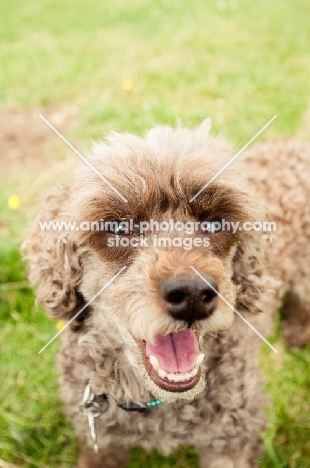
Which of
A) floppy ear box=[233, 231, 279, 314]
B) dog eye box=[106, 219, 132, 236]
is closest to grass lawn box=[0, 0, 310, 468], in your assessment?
dog eye box=[106, 219, 132, 236]

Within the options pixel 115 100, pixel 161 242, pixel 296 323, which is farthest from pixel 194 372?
pixel 115 100

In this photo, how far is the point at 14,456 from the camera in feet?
10.5

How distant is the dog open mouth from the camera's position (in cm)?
210

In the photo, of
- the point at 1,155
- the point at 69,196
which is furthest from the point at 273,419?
the point at 1,155

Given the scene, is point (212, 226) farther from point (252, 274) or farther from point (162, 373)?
point (162, 373)

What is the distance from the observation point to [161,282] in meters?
1.93

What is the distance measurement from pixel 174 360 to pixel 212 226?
2.08 feet

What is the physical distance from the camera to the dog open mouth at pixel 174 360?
2096 millimetres

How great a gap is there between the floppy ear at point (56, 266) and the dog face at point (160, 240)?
0.12 m

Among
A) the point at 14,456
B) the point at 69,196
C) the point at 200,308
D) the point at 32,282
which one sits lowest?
the point at 14,456

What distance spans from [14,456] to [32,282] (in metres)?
1.29

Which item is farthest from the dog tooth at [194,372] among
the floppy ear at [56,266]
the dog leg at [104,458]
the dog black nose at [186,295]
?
the dog leg at [104,458]

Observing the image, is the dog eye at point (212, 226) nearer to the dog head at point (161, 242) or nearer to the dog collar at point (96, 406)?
the dog head at point (161, 242)

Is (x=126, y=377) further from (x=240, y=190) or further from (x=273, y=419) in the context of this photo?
(x=273, y=419)
